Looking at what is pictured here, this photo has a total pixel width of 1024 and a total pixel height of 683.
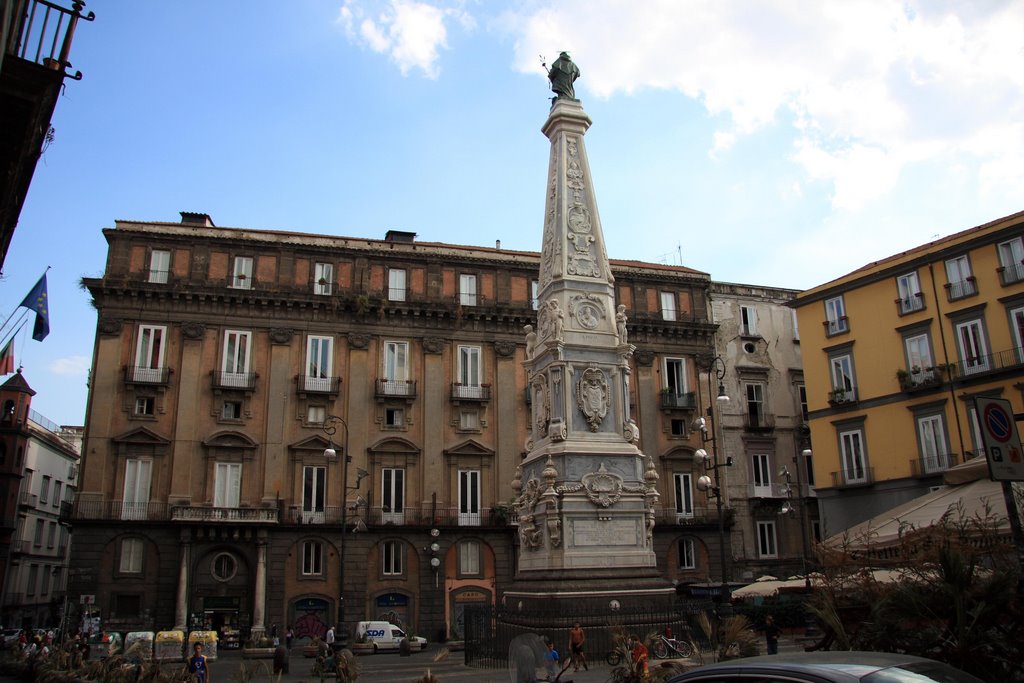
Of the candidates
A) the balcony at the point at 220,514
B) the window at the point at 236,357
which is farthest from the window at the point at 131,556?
the window at the point at 236,357

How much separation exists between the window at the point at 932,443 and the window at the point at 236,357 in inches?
1079

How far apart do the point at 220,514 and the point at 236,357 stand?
22.6ft

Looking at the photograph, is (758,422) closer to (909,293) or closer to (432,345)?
(909,293)

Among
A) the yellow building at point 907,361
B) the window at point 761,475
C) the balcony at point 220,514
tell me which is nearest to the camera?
the yellow building at point 907,361

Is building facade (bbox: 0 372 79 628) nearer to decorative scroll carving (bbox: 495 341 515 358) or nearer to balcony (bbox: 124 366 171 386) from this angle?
balcony (bbox: 124 366 171 386)

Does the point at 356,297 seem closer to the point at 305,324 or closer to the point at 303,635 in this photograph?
the point at 305,324

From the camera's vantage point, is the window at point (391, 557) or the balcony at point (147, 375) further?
the window at point (391, 557)

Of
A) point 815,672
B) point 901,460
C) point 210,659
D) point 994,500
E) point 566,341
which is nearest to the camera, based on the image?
point 815,672

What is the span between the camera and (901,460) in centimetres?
3212

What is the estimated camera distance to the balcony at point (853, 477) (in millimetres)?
33219

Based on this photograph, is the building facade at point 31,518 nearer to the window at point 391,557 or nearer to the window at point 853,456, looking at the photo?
the window at point 391,557

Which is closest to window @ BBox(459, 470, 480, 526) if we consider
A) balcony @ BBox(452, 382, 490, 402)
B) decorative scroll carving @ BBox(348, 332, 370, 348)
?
balcony @ BBox(452, 382, 490, 402)

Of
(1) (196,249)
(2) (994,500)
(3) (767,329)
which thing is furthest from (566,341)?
(3) (767,329)

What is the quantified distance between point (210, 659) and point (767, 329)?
103ft
